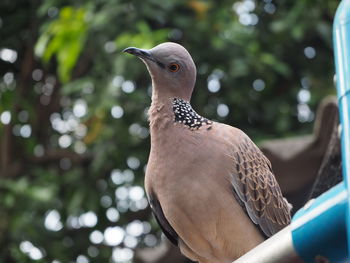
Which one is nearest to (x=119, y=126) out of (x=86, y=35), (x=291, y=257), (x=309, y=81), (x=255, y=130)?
(x=86, y=35)

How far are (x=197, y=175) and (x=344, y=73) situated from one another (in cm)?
186

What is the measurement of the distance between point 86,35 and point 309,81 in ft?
6.94

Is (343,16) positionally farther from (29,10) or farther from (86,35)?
(29,10)

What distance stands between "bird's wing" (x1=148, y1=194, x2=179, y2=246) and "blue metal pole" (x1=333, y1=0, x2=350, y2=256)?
80.2 inches

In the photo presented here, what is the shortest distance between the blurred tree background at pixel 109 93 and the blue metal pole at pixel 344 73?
4084 mm

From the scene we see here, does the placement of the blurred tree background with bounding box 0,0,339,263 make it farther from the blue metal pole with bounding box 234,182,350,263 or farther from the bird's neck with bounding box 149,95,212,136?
the blue metal pole with bounding box 234,182,350,263

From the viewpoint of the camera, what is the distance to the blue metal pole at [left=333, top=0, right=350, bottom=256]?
4.11 ft

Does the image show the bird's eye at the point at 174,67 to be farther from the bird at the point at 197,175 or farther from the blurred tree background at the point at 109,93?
the blurred tree background at the point at 109,93

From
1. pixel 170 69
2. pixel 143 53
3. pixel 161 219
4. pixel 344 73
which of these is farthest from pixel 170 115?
pixel 344 73

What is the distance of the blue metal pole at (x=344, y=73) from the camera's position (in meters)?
1.25

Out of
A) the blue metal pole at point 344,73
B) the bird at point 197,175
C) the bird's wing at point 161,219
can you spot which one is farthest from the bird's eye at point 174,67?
the blue metal pole at point 344,73

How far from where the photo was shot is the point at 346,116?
1.27 meters

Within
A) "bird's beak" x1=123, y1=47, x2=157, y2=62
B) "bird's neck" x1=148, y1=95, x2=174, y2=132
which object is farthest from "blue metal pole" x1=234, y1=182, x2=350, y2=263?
"bird's neck" x1=148, y1=95, x2=174, y2=132

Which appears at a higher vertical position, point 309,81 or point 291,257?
point 291,257
